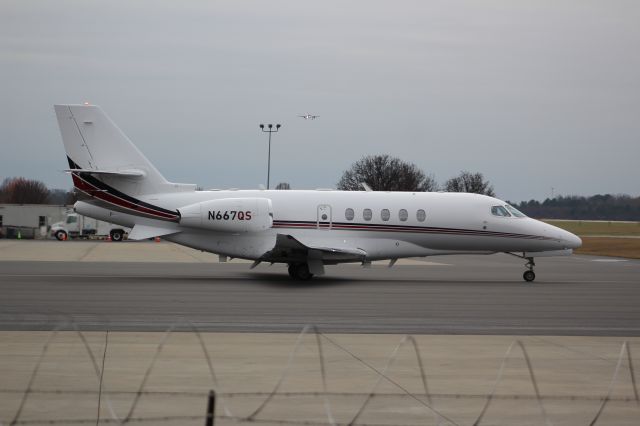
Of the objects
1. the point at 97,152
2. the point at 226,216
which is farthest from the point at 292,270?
the point at 97,152

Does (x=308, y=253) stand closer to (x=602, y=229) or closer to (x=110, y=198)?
(x=110, y=198)

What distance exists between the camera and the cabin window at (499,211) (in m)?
29.9

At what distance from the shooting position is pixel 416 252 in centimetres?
2958

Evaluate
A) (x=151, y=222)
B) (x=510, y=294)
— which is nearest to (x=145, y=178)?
(x=151, y=222)

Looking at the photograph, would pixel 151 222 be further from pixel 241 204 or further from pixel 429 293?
pixel 429 293

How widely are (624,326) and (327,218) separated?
13.1 m

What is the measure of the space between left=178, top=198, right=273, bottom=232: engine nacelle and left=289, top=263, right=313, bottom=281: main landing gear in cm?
154

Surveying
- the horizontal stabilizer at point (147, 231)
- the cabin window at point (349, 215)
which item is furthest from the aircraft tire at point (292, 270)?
the horizontal stabilizer at point (147, 231)

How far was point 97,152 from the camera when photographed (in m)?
28.0

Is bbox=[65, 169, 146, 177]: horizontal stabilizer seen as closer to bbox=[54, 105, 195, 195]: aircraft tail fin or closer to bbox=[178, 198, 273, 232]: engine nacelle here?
bbox=[54, 105, 195, 195]: aircraft tail fin

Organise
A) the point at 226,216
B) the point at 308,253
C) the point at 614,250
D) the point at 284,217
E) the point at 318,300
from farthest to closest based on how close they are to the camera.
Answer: the point at 614,250 < the point at 284,217 < the point at 226,216 < the point at 308,253 < the point at 318,300

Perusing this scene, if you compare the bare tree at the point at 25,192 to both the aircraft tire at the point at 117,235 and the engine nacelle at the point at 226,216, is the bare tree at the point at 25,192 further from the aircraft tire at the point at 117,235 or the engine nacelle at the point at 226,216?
the engine nacelle at the point at 226,216

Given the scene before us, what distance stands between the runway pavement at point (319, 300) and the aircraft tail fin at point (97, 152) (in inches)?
115

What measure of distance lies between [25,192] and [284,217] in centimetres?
15127
